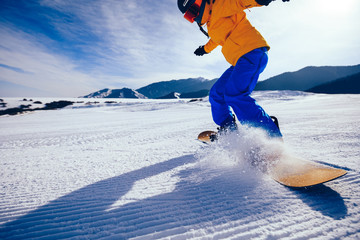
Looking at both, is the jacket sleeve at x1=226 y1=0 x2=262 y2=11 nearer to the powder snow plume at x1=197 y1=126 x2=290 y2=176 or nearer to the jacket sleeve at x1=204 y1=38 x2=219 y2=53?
the jacket sleeve at x1=204 y1=38 x2=219 y2=53

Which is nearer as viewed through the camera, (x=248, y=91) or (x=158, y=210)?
(x=158, y=210)

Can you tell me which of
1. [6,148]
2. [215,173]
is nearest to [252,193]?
[215,173]

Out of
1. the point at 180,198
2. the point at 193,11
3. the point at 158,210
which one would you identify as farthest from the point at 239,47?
the point at 158,210

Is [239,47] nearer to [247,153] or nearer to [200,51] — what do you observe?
[200,51]

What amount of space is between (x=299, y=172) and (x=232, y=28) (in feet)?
4.51

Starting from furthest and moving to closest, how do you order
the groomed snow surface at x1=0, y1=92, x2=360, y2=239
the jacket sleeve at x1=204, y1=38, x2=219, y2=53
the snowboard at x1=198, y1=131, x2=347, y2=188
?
the jacket sleeve at x1=204, y1=38, x2=219, y2=53, the snowboard at x1=198, y1=131, x2=347, y2=188, the groomed snow surface at x1=0, y1=92, x2=360, y2=239

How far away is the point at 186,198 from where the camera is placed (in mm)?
994

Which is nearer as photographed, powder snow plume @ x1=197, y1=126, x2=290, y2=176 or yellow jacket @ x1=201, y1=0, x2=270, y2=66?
powder snow plume @ x1=197, y1=126, x2=290, y2=176

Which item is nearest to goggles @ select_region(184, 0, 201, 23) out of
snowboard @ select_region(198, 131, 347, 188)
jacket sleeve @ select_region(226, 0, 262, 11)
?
jacket sleeve @ select_region(226, 0, 262, 11)

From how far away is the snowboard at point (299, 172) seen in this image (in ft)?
3.21

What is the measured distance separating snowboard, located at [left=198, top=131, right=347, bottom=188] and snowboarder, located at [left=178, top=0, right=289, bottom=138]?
0.27 m

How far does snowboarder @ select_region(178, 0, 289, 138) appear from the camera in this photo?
57.8 inches

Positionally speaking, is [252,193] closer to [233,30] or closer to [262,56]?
[262,56]

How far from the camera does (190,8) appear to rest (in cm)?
171
